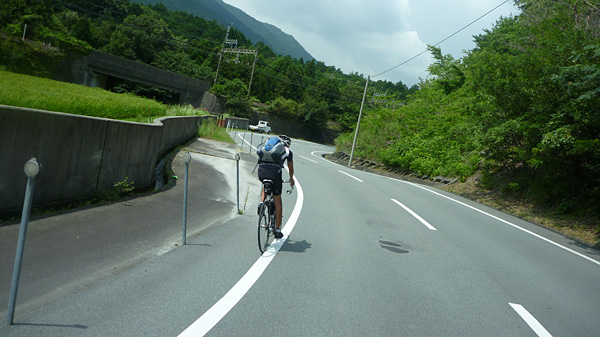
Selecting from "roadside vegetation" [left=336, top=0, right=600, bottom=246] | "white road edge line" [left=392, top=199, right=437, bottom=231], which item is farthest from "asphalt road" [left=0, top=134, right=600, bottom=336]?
"roadside vegetation" [left=336, top=0, right=600, bottom=246]

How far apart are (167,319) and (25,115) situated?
149 inches

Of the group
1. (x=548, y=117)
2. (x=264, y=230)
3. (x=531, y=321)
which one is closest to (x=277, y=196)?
(x=264, y=230)

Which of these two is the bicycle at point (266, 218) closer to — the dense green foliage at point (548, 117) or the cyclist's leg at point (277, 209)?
the cyclist's leg at point (277, 209)

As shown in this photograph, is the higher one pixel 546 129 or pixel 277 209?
pixel 546 129

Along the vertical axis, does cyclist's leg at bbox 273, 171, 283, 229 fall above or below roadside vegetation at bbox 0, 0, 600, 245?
below

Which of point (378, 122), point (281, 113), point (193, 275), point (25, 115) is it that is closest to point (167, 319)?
point (193, 275)

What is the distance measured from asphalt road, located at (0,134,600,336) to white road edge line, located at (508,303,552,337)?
1 cm

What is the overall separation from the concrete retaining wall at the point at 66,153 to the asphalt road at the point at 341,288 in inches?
→ 88.0

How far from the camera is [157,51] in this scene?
73.6 metres

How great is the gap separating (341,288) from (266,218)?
1894mm

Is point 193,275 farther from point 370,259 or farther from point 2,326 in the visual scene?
point 370,259

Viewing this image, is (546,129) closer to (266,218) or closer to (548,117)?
(548,117)

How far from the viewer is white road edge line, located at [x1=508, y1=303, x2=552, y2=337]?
4.38 meters

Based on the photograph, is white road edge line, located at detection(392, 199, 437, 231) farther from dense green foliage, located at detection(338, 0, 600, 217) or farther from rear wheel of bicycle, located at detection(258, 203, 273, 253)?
rear wheel of bicycle, located at detection(258, 203, 273, 253)
